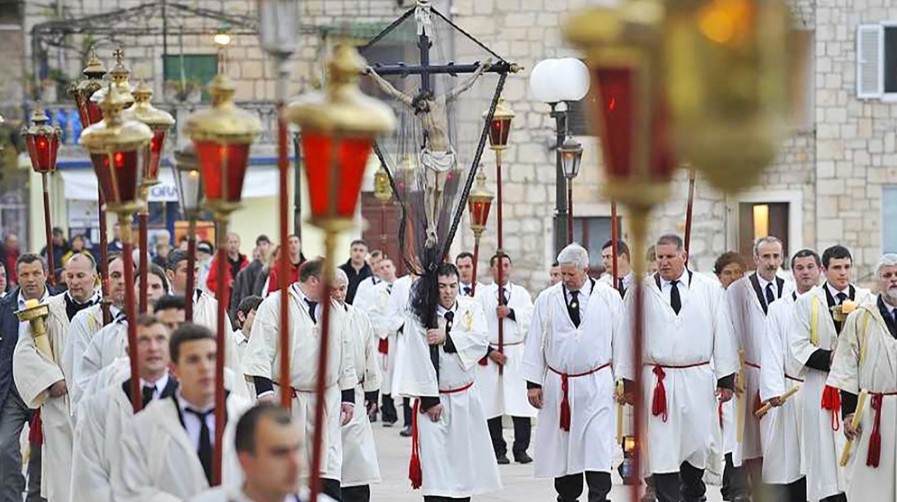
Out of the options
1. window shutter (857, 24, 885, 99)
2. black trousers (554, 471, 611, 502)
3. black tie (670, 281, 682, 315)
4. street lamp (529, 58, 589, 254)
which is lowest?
black trousers (554, 471, 611, 502)

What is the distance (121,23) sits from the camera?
33375 mm

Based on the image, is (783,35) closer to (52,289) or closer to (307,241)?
(52,289)

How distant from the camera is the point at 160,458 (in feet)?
24.4

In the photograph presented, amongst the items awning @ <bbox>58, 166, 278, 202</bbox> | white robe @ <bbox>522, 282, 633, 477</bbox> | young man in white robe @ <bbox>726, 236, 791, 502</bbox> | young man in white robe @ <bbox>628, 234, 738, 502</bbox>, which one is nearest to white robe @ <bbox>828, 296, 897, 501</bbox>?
young man in white robe @ <bbox>726, 236, 791, 502</bbox>

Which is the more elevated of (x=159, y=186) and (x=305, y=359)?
(x=159, y=186)

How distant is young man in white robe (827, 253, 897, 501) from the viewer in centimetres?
1190

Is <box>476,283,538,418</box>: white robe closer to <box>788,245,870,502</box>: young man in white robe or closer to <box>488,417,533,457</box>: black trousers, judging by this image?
<box>488,417,533,457</box>: black trousers

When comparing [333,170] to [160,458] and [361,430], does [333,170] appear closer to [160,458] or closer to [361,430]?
[160,458]

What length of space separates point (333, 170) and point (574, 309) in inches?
309

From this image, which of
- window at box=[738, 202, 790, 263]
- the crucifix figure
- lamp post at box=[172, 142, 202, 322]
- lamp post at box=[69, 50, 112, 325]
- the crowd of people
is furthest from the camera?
window at box=[738, 202, 790, 263]

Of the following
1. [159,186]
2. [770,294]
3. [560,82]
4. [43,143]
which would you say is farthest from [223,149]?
[159,186]

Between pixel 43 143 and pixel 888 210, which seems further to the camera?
pixel 888 210

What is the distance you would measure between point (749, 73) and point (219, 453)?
331 cm

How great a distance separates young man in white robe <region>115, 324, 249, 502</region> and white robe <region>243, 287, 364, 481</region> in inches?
187
